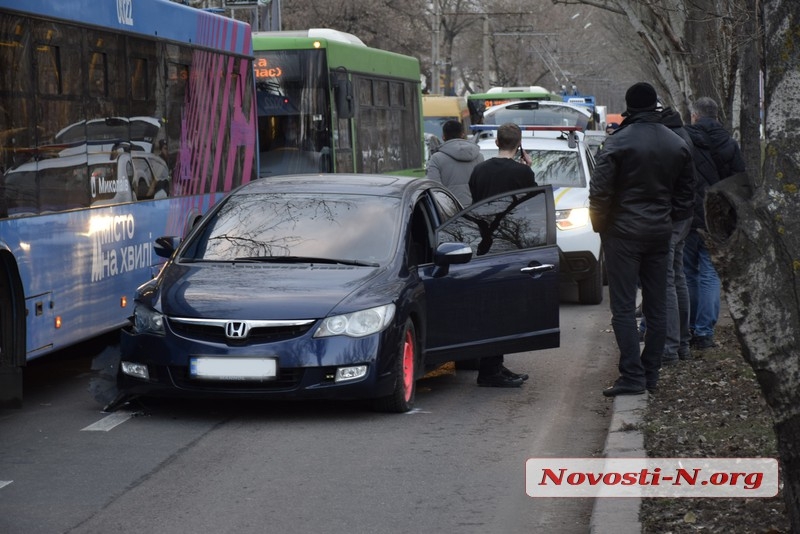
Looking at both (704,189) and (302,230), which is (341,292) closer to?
(302,230)

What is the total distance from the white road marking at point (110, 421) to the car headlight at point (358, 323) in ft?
4.47

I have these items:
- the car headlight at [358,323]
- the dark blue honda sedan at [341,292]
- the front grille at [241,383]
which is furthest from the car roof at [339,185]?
the front grille at [241,383]

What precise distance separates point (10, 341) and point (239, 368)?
1.52 meters

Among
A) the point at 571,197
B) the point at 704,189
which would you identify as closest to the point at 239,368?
the point at 704,189

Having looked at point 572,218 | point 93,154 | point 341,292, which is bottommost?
point 572,218

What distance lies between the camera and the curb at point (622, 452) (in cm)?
584

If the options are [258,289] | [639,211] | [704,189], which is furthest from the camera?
[704,189]

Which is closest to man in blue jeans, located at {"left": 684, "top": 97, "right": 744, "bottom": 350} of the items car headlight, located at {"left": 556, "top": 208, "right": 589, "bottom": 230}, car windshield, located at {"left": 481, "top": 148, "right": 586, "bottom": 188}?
car headlight, located at {"left": 556, "top": 208, "right": 589, "bottom": 230}

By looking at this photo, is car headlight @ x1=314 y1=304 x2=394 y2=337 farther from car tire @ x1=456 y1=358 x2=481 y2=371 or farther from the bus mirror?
the bus mirror

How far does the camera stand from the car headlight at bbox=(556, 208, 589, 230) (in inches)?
619

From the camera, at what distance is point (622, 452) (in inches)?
291

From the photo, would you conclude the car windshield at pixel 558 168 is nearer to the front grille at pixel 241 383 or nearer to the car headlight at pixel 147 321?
the car headlight at pixel 147 321

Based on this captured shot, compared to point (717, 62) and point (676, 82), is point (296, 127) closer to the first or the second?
point (717, 62)

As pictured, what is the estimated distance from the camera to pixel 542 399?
382 inches
